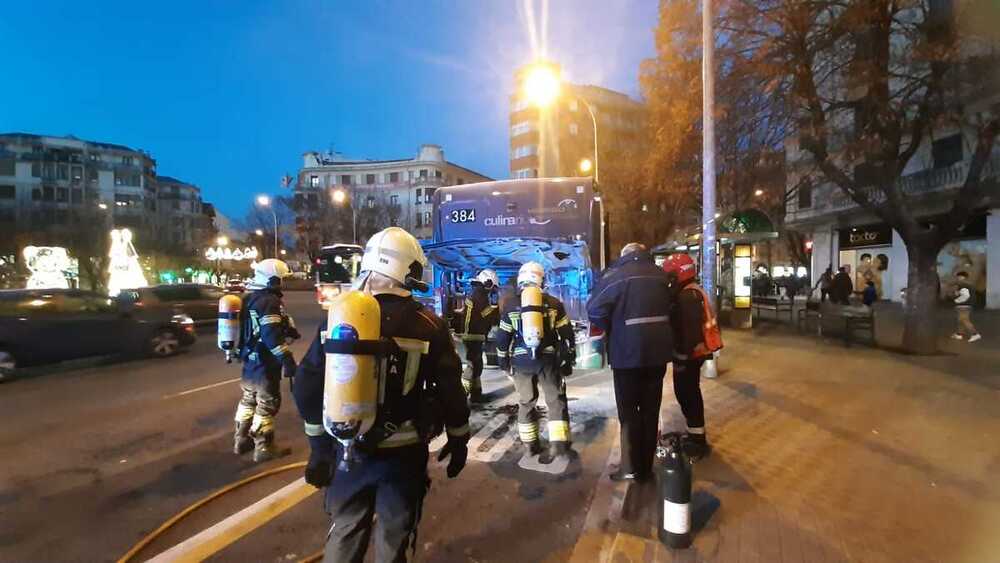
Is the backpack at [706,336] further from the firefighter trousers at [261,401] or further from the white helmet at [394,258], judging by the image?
the firefighter trousers at [261,401]

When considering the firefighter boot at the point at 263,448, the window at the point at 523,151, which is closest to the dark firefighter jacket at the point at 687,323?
the firefighter boot at the point at 263,448

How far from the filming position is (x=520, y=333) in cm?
502

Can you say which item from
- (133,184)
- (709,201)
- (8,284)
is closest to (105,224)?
(8,284)

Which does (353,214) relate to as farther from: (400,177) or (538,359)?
(538,359)

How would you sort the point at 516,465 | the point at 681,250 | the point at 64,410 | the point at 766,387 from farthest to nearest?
Result: the point at 681,250 → the point at 766,387 → the point at 64,410 → the point at 516,465

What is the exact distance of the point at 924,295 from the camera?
33.6ft

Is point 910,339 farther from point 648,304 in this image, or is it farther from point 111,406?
point 111,406

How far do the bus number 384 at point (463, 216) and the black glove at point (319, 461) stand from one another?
23.4 feet

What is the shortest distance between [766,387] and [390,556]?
708cm

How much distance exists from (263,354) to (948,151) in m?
23.2

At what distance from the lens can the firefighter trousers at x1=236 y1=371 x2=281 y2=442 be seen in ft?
16.6

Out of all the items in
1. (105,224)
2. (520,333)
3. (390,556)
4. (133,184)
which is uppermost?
(133,184)

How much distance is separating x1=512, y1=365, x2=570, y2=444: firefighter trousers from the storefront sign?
24.2 metres

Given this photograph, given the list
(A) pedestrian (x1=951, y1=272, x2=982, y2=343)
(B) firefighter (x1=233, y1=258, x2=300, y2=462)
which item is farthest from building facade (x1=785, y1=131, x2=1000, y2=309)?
(B) firefighter (x1=233, y1=258, x2=300, y2=462)
